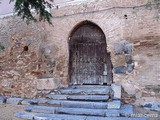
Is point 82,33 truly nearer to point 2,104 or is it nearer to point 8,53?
point 8,53

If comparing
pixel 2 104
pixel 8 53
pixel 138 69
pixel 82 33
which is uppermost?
pixel 82 33

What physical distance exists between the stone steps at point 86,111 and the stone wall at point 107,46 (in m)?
0.69

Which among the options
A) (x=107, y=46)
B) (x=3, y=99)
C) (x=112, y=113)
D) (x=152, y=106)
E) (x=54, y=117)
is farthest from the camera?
(x=3, y=99)

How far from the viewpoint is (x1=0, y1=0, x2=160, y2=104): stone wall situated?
16.5 feet

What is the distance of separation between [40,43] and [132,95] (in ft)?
9.18

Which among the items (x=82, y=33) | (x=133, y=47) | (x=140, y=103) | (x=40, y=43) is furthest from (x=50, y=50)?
(x=140, y=103)

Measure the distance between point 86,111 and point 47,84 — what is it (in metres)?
1.61

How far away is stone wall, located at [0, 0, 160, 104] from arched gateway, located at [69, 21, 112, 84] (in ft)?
0.73

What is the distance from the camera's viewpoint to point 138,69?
5.09 meters

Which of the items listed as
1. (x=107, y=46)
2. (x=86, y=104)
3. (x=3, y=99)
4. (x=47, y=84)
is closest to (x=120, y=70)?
(x=107, y=46)

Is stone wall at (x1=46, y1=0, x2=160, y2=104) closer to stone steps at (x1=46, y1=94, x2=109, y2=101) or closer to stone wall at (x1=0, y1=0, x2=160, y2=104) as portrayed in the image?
stone wall at (x1=0, y1=0, x2=160, y2=104)

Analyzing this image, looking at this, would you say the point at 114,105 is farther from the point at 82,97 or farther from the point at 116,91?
the point at 82,97

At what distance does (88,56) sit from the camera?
5.99 meters

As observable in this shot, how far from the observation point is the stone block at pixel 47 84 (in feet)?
18.9
